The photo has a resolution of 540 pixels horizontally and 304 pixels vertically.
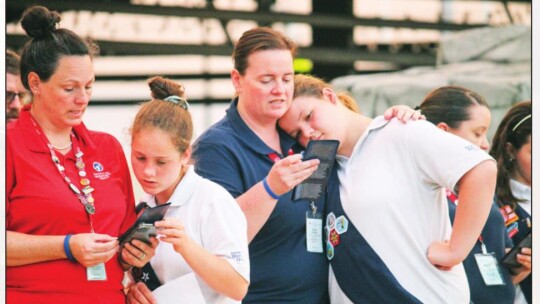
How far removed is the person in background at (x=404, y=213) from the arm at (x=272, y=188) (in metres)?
0.27

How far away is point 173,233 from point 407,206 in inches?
32.7

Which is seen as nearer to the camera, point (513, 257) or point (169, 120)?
point (169, 120)

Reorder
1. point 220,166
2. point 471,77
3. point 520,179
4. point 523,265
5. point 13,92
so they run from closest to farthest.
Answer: point 220,166 < point 523,265 < point 13,92 < point 520,179 < point 471,77

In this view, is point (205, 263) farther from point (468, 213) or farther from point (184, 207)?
point (468, 213)

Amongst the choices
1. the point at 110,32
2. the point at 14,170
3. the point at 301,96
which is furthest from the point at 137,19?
the point at 14,170

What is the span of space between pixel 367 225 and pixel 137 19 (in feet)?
20.0

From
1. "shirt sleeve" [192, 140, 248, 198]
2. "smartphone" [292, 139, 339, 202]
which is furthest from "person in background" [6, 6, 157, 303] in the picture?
"smartphone" [292, 139, 339, 202]

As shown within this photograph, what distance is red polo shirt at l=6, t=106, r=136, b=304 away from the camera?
105 inches

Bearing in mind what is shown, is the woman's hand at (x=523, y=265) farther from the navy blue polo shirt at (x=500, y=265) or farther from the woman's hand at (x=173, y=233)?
the woman's hand at (x=173, y=233)

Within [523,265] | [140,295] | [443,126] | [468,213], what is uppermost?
[443,126]

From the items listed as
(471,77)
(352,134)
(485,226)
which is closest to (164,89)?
(352,134)

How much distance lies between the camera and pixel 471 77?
271 inches

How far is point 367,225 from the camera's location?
3.18 meters

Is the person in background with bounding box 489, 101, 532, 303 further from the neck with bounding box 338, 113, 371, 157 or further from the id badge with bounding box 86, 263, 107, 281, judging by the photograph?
the id badge with bounding box 86, 263, 107, 281
